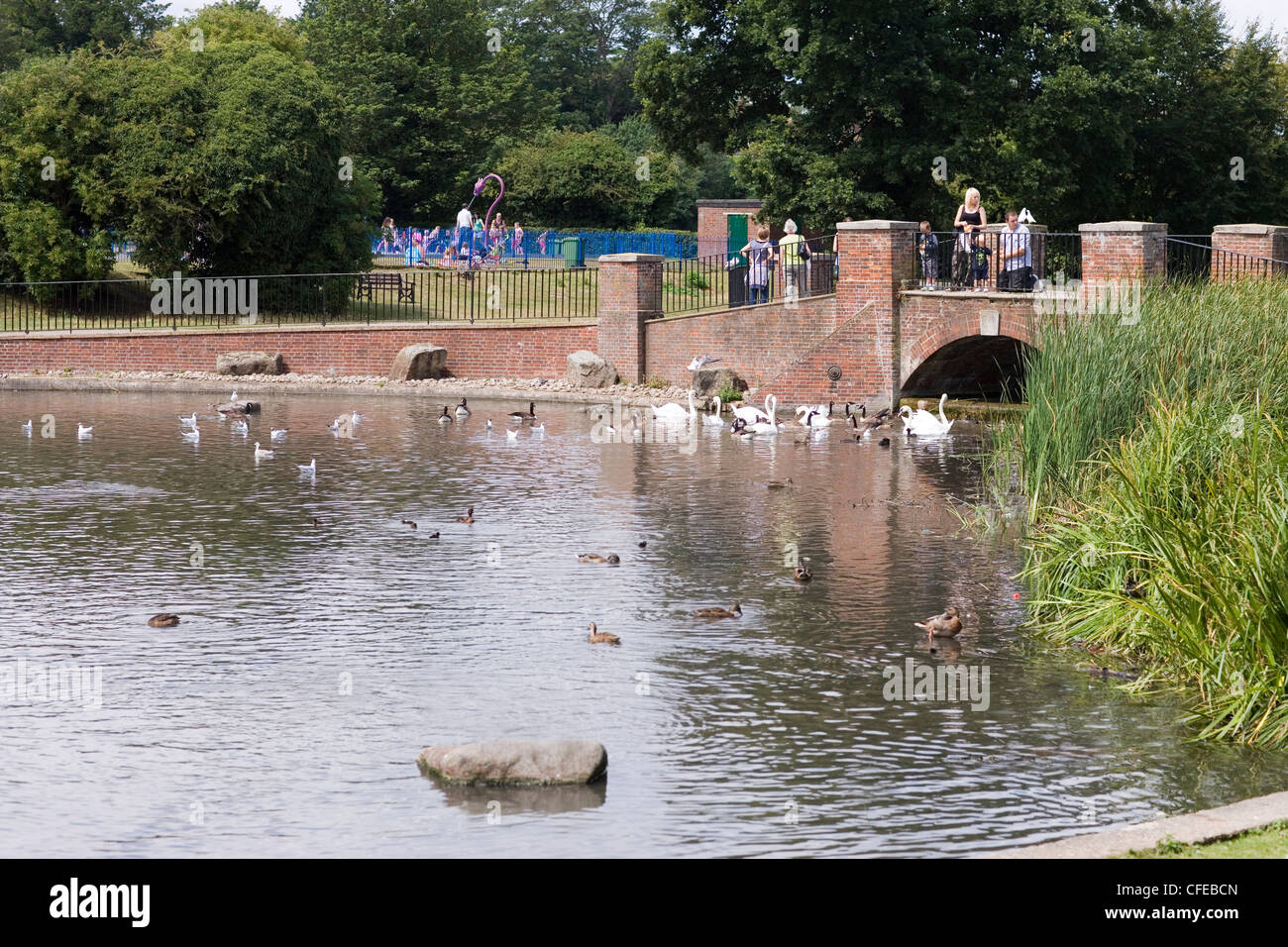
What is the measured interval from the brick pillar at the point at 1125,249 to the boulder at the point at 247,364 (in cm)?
1596

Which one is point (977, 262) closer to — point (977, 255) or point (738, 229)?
point (977, 255)

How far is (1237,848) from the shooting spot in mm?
6898

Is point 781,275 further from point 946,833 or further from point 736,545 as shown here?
point 946,833

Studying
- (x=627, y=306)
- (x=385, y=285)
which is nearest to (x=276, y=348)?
(x=385, y=285)

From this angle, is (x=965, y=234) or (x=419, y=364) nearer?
(x=965, y=234)

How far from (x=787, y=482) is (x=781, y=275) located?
11.1 metres

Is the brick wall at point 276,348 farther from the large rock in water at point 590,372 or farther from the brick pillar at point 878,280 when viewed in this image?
the brick pillar at point 878,280

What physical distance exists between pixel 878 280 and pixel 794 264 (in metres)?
2.54

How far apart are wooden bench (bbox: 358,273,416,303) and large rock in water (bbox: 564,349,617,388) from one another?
651 cm

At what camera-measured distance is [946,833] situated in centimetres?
797

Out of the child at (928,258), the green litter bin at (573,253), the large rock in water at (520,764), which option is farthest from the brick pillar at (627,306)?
the large rock in water at (520,764)

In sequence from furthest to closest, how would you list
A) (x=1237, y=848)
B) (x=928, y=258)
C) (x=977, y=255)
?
(x=928, y=258)
(x=977, y=255)
(x=1237, y=848)

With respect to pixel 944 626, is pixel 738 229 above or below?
above
